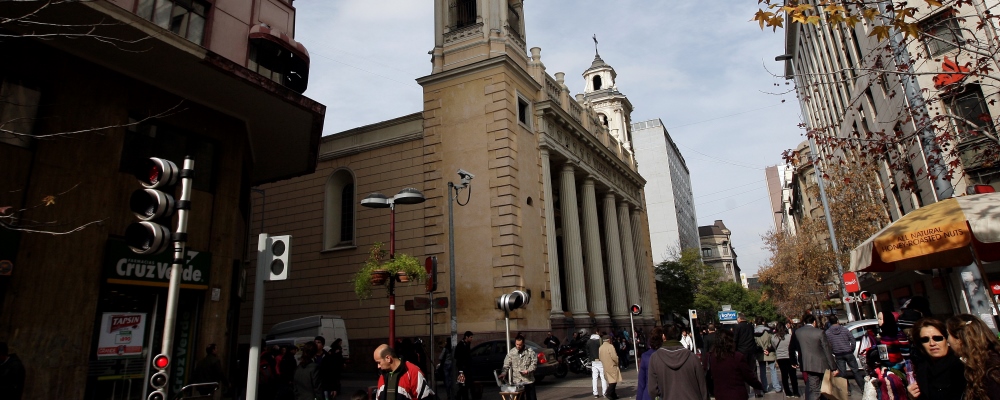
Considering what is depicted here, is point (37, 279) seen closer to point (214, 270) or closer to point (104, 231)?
point (104, 231)

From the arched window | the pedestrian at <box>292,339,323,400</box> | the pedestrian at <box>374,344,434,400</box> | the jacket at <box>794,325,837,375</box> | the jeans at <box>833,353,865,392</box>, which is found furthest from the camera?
the arched window

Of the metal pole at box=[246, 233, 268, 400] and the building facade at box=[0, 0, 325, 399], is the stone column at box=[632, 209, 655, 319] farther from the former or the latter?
the metal pole at box=[246, 233, 268, 400]

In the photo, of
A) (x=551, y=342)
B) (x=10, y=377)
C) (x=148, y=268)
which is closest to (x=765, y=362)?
(x=551, y=342)

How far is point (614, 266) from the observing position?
33.3 m

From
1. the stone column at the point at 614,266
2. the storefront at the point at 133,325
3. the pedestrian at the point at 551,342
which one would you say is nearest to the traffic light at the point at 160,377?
the storefront at the point at 133,325

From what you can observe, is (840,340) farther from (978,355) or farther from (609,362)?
(978,355)

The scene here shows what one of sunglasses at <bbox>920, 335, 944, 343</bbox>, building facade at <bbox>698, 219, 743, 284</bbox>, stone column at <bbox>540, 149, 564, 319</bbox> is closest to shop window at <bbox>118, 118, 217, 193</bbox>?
sunglasses at <bbox>920, 335, 944, 343</bbox>

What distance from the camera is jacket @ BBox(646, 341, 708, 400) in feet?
20.0

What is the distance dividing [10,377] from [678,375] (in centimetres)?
850

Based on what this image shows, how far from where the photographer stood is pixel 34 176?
32.1ft

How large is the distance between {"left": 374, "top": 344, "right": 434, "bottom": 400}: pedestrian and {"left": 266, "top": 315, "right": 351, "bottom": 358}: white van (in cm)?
1665

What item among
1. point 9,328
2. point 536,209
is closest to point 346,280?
point 536,209

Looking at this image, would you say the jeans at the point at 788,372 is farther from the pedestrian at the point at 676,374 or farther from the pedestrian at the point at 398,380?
the pedestrian at the point at 398,380

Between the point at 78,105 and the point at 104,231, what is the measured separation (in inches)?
97.7
